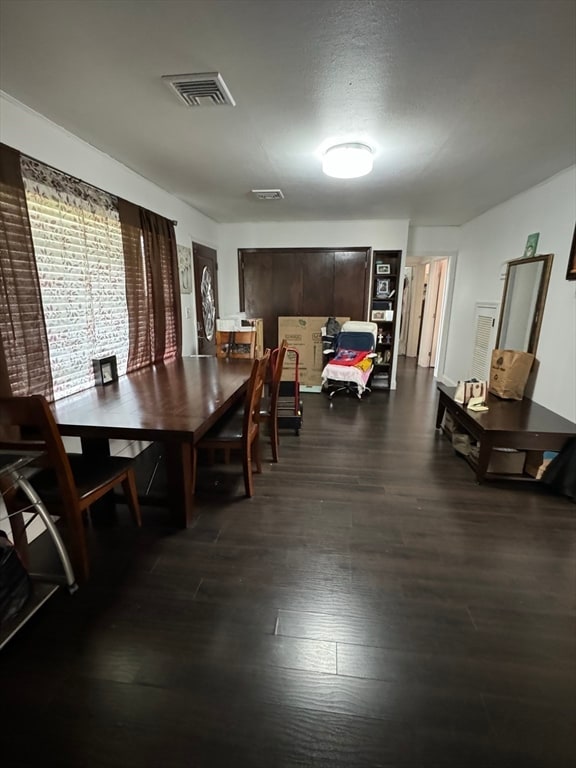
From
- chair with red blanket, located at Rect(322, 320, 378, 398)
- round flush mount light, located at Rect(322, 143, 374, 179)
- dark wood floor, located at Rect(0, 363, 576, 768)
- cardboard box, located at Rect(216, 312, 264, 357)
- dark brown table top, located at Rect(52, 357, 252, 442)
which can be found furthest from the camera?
chair with red blanket, located at Rect(322, 320, 378, 398)

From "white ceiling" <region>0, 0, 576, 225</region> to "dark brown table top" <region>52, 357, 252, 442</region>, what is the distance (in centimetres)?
164

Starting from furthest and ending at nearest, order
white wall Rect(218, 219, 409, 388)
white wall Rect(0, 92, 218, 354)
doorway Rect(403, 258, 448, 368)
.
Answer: doorway Rect(403, 258, 448, 368), white wall Rect(218, 219, 409, 388), white wall Rect(0, 92, 218, 354)

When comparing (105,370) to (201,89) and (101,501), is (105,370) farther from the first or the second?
(201,89)

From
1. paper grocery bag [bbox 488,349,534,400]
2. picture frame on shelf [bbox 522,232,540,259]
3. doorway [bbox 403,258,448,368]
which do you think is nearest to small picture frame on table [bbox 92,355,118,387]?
paper grocery bag [bbox 488,349,534,400]

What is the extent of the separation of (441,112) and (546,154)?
1.19 m

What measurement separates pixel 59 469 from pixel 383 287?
15.8 ft

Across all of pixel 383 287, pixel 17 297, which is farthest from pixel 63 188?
pixel 383 287

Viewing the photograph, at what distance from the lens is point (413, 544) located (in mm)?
2020

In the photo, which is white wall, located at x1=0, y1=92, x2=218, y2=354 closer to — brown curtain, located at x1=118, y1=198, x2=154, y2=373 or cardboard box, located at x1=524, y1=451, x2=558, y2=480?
brown curtain, located at x1=118, y1=198, x2=154, y2=373

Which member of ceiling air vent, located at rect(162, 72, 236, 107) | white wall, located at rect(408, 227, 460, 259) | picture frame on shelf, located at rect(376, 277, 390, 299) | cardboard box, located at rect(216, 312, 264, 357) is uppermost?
ceiling air vent, located at rect(162, 72, 236, 107)

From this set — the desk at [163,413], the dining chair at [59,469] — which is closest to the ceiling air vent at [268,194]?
the desk at [163,413]

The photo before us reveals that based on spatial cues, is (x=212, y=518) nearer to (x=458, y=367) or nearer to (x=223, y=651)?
(x=223, y=651)

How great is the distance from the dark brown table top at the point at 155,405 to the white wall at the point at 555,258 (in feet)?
8.37

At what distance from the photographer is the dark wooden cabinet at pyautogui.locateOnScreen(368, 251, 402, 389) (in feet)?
17.1
